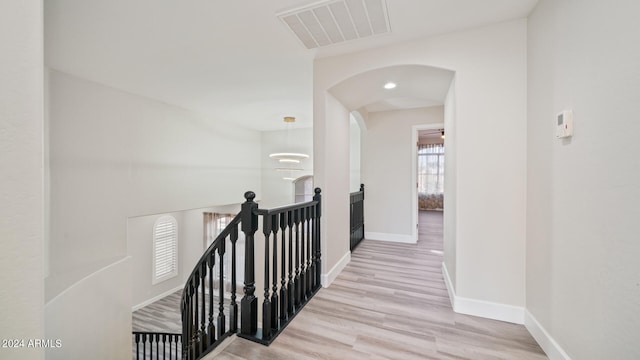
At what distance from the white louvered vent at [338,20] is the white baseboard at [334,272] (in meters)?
2.35

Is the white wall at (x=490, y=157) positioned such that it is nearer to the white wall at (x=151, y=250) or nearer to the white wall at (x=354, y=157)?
the white wall at (x=354, y=157)

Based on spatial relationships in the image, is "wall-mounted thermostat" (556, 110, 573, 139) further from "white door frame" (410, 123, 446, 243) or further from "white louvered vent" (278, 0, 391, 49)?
"white door frame" (410, 123, 446, 243)

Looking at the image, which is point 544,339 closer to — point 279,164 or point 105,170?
point 105,170

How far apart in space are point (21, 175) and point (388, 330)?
2.11 metres

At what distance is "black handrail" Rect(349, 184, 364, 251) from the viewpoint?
391cm

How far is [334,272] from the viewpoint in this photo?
2.76m


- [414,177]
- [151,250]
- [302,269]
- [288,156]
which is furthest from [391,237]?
Result: [151,250]

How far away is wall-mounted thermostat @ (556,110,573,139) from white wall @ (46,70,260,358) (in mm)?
4964

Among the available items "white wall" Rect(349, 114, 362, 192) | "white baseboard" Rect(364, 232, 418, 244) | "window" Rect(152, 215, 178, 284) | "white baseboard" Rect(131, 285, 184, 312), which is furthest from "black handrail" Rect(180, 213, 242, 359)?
"window" Rect(152, 215, 178, 284)

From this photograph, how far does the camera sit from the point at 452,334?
179 cm

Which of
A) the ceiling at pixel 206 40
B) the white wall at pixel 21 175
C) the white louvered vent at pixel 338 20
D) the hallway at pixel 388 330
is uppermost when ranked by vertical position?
the ceiling at pixel 206 40

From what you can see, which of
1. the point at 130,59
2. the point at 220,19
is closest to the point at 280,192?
the point at 130,59

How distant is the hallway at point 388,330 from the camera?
1.61 meters

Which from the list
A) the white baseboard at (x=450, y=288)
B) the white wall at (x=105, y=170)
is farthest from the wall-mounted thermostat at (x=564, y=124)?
the white wall at (x=105, y=170)
